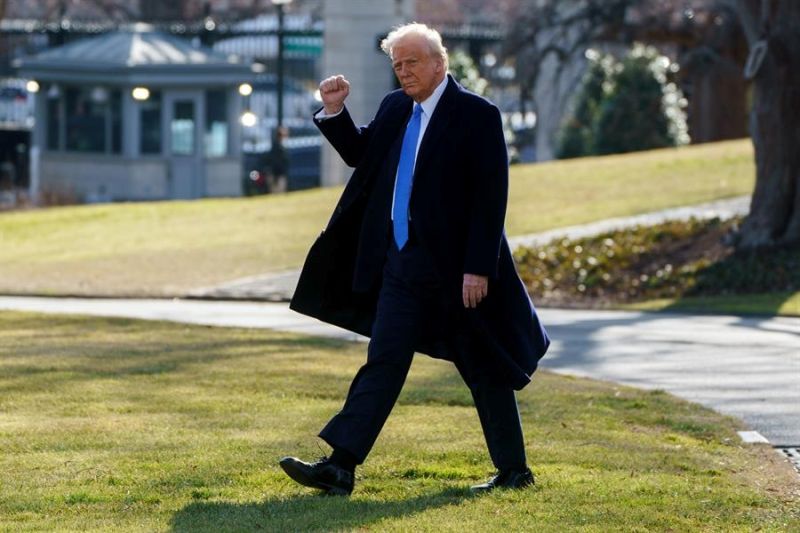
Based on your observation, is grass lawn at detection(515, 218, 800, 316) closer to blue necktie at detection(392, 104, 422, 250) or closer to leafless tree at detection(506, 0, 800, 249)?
leafless tree at detection(506, 0, 800, 249)

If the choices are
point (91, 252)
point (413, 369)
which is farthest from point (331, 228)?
point (91, 252)

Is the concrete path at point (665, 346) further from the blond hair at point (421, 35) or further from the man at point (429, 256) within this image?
the blond hair at point (421, 35)

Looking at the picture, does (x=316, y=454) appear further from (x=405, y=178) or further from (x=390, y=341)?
(x=405, y=178)

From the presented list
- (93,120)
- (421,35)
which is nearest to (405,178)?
(421,35)

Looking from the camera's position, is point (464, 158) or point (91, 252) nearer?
point (464, 158)

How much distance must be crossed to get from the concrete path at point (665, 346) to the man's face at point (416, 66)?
3.05 metres

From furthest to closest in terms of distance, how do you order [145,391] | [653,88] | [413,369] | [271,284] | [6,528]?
[653,88]
[271,284]
[413,369]
[145,391]
[6,528]

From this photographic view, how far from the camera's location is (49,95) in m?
38.9

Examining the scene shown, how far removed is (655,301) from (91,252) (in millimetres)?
9908

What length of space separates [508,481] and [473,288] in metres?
0.86

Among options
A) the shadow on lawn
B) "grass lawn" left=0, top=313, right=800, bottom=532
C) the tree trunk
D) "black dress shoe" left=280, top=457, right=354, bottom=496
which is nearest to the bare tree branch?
the tree trunk

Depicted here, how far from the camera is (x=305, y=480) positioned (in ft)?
22.3

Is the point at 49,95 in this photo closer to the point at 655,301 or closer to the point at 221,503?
the point at 655,301

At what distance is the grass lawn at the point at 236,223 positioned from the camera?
21.6 m
